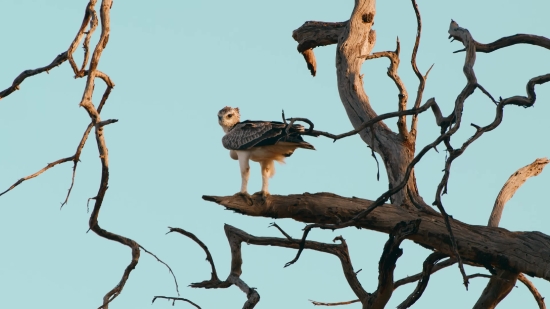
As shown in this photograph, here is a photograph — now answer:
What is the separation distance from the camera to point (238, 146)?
1000 cm

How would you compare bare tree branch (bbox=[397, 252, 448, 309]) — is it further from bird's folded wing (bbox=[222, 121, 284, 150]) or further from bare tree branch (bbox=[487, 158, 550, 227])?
bird's folded wing (bbox=[222, 121, 284, 150])

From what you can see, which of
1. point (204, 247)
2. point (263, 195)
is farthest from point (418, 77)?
point (204, 247)

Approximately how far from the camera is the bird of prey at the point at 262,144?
31.3 ft

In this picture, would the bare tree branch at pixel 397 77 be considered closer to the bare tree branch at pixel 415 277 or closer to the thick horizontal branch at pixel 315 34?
the thick horizontal branch at pixel 315 34

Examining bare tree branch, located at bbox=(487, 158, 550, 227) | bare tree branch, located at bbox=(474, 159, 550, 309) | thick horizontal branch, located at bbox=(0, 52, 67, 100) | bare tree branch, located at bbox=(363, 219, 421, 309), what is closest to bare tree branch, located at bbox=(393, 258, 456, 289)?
bare tree branch, located at bbox=(474, 159, 550, 309)

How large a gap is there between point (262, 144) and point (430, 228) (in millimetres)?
1943

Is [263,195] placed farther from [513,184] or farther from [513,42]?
[513,184]

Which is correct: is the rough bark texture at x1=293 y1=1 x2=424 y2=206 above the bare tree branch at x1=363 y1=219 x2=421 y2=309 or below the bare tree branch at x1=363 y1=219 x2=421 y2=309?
above

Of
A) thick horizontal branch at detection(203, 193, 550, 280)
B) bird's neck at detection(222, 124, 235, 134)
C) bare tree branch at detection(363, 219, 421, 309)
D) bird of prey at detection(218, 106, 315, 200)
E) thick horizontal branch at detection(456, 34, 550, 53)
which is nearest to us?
bare tree branch at detection(363, 219, 421, 309)

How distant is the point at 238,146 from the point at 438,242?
7.81 feet

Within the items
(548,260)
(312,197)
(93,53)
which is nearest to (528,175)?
(548,260)

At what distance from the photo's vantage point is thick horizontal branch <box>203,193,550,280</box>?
875cm

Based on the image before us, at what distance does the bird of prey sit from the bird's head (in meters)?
0.39

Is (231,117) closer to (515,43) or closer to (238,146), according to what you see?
(238,146)
